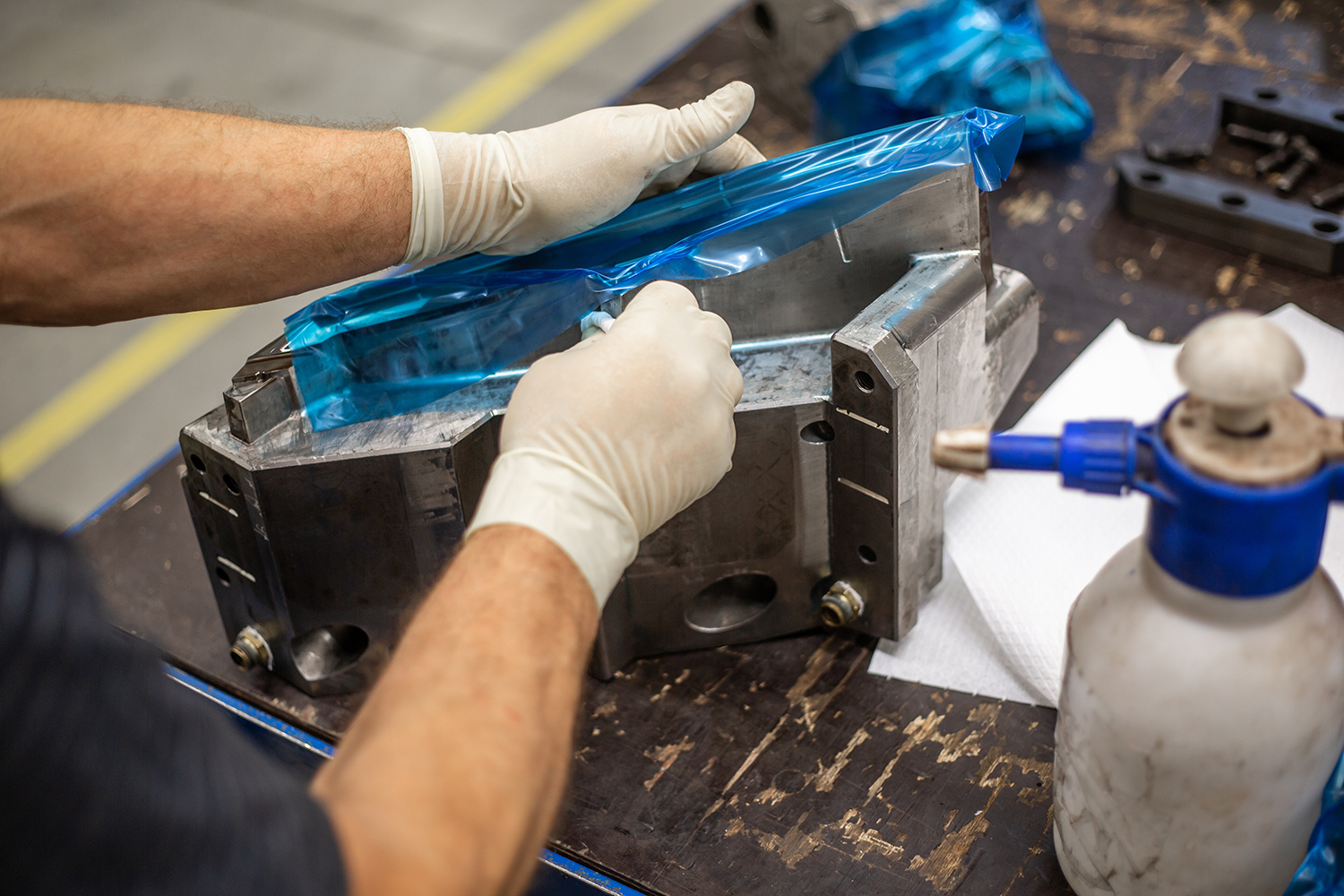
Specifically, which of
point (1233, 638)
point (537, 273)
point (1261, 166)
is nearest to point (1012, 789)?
point (1233, 638)

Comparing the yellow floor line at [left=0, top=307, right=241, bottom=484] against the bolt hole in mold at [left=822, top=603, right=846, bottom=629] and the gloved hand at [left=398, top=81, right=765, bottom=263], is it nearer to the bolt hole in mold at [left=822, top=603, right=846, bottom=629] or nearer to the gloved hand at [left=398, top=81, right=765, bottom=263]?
the gloved hand at [left=398, top=81, right=765, bottom=263]

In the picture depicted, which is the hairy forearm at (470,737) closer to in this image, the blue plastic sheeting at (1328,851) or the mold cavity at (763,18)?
the blue plastic sheeting at (1328,851)

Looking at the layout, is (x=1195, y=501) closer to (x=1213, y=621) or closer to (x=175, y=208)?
(x=1213, y=621)

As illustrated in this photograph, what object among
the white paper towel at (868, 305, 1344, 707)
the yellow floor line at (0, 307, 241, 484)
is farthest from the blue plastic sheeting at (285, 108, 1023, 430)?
the yellow floor line at (0, 307, 241, 484)

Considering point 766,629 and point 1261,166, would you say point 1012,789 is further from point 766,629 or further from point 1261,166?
point 1261,166

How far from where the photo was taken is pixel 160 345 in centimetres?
261

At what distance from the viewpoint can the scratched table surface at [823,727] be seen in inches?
29.9

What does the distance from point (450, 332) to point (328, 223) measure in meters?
0.17

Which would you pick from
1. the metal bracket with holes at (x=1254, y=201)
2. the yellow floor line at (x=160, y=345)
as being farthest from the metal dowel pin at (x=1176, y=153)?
the yellow floor line at (x=160, y=345)

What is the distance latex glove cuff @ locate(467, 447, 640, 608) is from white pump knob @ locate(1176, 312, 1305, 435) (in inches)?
13.8

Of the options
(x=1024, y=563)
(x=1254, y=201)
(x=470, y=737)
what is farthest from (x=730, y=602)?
(x=1254, y=201)

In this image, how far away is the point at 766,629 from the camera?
94 cm

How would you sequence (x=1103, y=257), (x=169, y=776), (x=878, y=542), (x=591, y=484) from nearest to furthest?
(x=169, y=776) → (x=591, y=484) → (x=878, y=542) → (x=1103, y=257)

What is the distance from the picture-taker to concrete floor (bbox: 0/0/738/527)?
2654 millimetres
